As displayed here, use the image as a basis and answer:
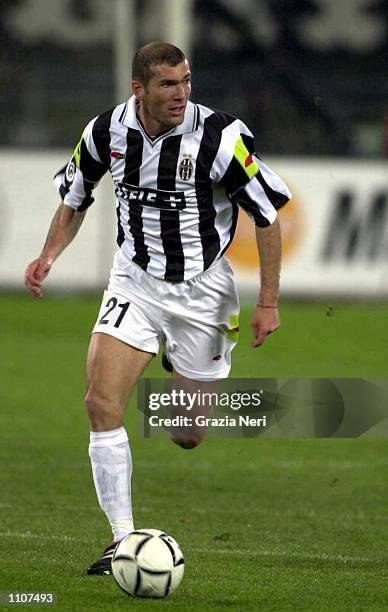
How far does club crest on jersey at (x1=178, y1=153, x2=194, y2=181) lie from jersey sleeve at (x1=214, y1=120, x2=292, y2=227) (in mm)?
110

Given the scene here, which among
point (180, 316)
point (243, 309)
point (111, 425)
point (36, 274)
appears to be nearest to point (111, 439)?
point (111, 425)

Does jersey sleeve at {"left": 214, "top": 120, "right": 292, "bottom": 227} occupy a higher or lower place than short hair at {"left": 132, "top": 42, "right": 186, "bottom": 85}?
lower

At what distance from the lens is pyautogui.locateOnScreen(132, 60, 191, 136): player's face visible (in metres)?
6.37

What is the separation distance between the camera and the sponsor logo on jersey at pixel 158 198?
21.9 feet

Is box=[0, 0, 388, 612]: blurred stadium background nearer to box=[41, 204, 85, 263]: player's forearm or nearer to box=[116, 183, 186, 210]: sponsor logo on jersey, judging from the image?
box=[116, 183, 186, 210]: sponsor logo on jersey

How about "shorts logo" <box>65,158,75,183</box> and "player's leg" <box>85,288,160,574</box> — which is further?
"shorts logo" <box>65,158,75,183</box>

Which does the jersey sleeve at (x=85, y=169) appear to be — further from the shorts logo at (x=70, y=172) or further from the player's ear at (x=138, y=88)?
the player's ear at (x=138, y=88)

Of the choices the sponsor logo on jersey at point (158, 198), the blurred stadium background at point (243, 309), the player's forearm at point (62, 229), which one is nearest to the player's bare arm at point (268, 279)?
the sponsor logo on jersey at point (158, 198)

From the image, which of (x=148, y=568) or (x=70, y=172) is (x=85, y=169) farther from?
(x=148, y=568)

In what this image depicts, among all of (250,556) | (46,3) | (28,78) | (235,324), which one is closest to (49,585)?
(250,556)

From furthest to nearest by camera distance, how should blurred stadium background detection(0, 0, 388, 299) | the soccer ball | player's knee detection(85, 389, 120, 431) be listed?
blurred stadium background detection(0, 0, 388, 299) < player's knee detection(85, 389, 120, 431) < the soccer ball

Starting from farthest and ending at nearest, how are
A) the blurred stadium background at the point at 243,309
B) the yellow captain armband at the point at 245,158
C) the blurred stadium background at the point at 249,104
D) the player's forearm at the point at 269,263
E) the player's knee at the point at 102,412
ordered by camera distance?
the blurred stadium background at the point at 249,104
the blurred stadium background at the point at 243,309
the player's forearm at the point at 269,263
the yellow captain armband at the point at 245,158
the player's knee at the point at 102,412

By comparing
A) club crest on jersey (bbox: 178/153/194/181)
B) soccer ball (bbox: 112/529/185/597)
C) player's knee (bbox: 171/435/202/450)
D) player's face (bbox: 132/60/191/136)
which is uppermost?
player's face (bbox: 132/60/191/136)

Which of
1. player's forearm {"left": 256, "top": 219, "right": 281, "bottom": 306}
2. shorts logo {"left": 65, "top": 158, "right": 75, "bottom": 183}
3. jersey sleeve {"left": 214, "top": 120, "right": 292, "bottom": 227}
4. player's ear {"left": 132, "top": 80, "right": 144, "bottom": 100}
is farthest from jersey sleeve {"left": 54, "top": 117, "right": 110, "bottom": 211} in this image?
player's forearm {"left": 256, "top": 219, "right": 281, "bottom": 306}
